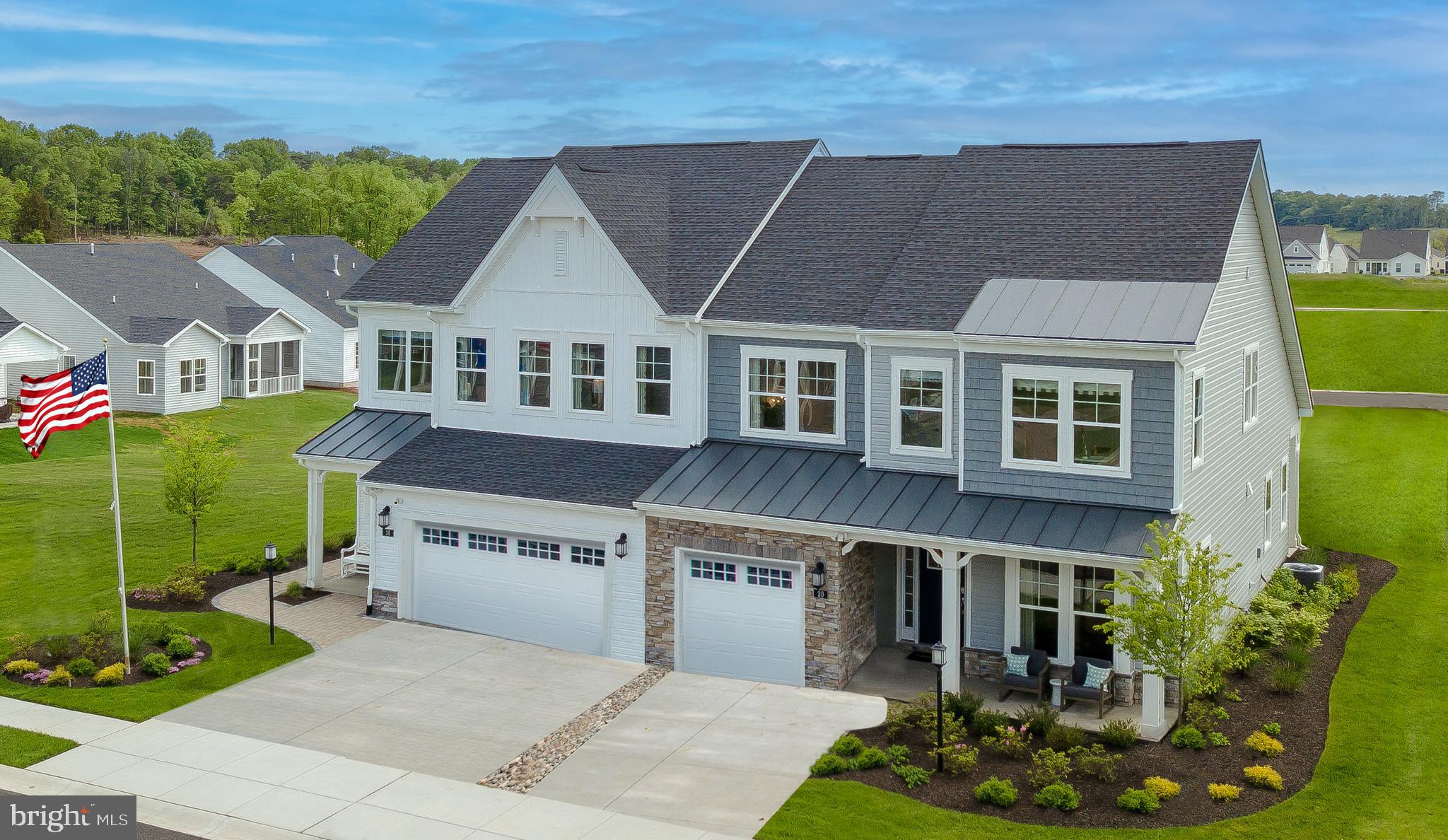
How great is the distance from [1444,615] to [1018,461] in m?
9.85

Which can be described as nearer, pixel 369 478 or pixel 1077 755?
pixel 1077 755

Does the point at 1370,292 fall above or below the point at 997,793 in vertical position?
above

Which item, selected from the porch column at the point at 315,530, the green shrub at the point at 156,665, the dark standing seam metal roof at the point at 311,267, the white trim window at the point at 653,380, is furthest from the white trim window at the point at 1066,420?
the dark standing seam metal roof at the point at 311,267

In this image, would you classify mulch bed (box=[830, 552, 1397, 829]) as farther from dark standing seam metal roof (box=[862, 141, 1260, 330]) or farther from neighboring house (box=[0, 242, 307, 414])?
neighboring house (box=[0, 242, 307, 414])

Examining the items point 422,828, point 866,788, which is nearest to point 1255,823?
point 866,788

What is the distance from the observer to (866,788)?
603 inches

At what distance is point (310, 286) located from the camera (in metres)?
60.3

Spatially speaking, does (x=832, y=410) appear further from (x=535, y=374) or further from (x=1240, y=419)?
(x=1240, y=419)

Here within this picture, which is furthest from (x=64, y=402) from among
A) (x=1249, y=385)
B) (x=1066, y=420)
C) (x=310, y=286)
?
(x=310, y=286)

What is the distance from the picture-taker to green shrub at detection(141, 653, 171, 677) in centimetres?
1977

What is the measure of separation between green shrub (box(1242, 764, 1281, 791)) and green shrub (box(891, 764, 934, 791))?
3.90m

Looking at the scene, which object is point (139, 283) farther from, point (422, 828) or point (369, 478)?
point (422, 828)

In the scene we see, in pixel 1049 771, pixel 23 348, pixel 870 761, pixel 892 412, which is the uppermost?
pixel 23 348

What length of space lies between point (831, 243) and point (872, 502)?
5.77m
